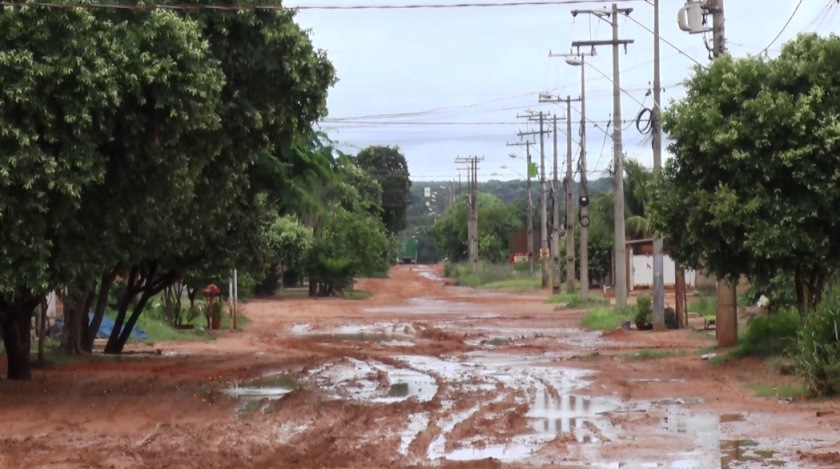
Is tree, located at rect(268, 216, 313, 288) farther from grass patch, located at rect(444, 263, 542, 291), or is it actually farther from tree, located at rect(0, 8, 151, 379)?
tree, located at rect(0, 8, 151, 379)

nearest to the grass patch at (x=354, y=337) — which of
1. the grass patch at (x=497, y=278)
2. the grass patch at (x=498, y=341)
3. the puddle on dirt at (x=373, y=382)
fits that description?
the grass patch at (x=498, y=341)

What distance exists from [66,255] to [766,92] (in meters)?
11.4

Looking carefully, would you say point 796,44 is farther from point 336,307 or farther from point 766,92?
point 336,307

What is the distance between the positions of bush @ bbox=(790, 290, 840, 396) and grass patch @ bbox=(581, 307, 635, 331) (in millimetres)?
19297

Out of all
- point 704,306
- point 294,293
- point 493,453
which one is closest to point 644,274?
point 294,293

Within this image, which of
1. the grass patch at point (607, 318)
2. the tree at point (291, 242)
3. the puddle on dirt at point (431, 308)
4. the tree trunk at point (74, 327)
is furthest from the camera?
the tree at point (291, 242)

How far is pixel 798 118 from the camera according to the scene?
2045 cm

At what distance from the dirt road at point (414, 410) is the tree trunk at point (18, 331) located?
1.50 ft

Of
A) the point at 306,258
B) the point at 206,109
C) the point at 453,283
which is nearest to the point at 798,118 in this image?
the point at 206,109

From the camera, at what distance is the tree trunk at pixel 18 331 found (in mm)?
19781

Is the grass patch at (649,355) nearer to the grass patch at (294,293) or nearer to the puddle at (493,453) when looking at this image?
the puddle at (493,453)

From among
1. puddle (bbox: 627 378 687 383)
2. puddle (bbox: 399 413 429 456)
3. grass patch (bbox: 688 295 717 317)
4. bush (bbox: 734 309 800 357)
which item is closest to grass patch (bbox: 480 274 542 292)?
grass patch (bbox: 688 295 717 317)

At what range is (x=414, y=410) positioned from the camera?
1692 centimetres

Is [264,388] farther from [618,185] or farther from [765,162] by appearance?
[618,185]
